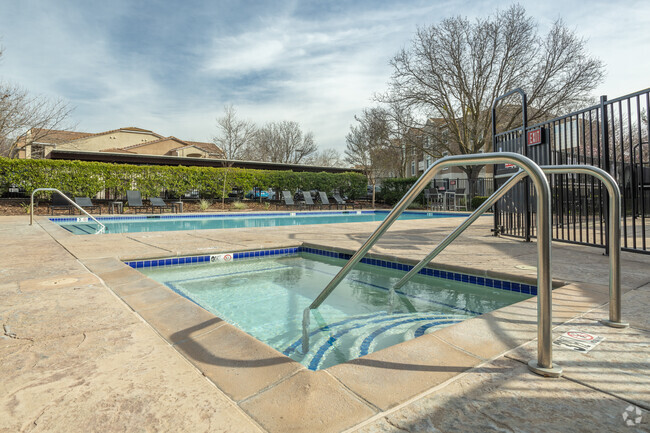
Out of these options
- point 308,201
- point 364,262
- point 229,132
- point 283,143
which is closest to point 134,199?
point 308,201

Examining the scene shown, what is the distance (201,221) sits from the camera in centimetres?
1309

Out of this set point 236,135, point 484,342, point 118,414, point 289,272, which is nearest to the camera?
point 118,414

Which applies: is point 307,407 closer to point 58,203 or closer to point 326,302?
point 326,302

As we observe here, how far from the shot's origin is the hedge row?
13.9 metres

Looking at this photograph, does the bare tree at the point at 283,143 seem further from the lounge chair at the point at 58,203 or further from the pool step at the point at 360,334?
the pool step at the point at 360,334

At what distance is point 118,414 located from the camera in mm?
1139

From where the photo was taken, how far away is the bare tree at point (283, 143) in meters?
44.6

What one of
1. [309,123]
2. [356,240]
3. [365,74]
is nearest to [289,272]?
[356,240]

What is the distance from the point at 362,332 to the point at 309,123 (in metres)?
43.9

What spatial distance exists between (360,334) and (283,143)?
145 ft

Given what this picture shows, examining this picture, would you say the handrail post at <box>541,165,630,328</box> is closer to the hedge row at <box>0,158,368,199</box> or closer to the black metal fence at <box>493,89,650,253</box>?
the black metal fence at <box>493,89,650,253</box>

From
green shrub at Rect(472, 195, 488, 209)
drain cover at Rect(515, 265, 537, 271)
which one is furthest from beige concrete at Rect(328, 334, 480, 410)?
green shrub at Rect(472, 195, 488, 209)

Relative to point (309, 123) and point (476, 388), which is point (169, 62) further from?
point (309, 123)

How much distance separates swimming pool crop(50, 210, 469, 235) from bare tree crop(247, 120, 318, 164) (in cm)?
2847
